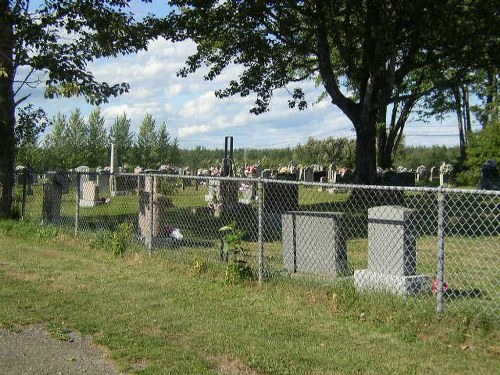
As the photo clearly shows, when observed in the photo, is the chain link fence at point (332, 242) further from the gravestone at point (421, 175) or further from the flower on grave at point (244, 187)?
the gravestone at point (421, 175)

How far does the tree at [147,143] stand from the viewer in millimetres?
68438

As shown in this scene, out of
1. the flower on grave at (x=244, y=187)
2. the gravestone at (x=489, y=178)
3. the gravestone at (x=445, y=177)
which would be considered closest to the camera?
the flower on grave at (x=244, y=187)

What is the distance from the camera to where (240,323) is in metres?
5.80

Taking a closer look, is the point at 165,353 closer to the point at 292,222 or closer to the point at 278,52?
the point at 292,222

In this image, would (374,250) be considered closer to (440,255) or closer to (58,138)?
(440,255)

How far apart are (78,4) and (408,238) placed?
9.61 m

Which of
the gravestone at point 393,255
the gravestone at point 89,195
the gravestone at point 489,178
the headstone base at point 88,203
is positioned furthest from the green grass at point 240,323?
the gravestone at point 489,178

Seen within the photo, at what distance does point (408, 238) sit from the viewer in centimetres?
656

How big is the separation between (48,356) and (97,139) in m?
65.2

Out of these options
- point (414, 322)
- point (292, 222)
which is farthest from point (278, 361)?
point (292, 222)

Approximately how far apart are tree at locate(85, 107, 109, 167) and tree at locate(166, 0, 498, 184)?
142 feet

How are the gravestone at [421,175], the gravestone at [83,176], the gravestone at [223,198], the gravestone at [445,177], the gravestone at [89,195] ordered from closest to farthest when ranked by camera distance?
the gravestone at [83,176], the gravestone at [223,198], the gravestone at [89,195], the gravestone at [445,177], the gravestone at [421,175]

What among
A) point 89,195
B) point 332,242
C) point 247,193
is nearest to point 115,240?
point 332,242

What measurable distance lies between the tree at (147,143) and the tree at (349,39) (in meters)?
46.8
